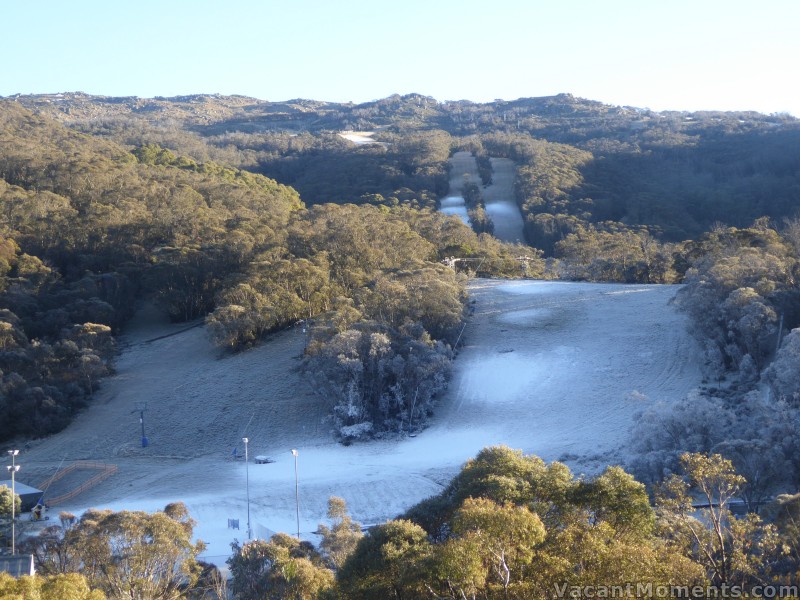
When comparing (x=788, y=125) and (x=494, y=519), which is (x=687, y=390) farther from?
(x=788, y=125)

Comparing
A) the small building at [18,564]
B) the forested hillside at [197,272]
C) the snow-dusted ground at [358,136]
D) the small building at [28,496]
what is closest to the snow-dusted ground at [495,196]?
the forested hillside at [197,272]

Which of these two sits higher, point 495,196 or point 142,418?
point 495,196

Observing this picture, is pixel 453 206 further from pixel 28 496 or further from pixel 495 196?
pixel 28 496

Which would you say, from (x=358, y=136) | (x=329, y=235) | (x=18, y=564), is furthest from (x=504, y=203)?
(x=18, y=564)

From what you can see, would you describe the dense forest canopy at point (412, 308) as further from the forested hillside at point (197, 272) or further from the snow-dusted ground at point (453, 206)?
the snow-dusted ground at point (453, 206)

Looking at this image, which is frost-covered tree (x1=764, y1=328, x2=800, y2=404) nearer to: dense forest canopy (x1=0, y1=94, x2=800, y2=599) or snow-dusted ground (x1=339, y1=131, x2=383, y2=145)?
dense forest canopy (x1=0, y1=94, x2=800, y2=599)

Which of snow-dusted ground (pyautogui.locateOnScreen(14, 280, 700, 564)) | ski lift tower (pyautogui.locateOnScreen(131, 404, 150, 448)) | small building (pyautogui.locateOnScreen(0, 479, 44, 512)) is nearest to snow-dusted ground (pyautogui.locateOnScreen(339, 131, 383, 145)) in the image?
snow-dusted ground (pyautogui.locateOnScreen(14, 280, 700, 564))
